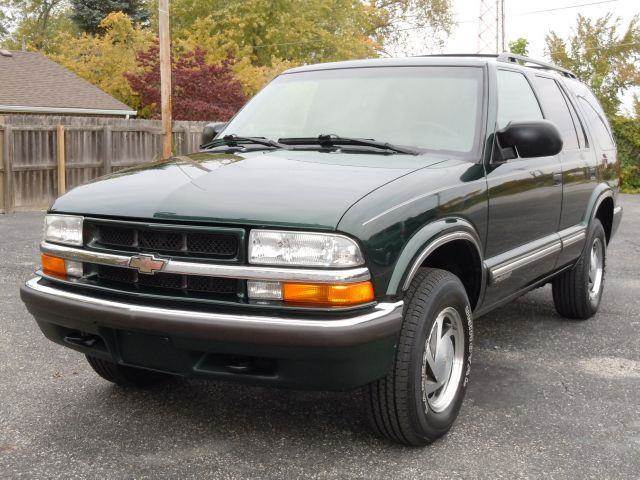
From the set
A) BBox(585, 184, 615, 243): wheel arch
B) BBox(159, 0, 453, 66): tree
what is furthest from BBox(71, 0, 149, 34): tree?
BBox(585, 184, 615, 243): wheel arch

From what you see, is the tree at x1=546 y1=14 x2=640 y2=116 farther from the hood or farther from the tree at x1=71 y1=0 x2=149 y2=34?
the hood

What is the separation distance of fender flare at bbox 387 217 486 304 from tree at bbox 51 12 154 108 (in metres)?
27.2

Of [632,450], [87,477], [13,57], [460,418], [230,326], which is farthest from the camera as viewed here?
[13,57]

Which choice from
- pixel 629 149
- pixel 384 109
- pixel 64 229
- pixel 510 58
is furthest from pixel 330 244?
pixel 629 149

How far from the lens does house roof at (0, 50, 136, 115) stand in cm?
2428

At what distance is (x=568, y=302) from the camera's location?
5.98 m

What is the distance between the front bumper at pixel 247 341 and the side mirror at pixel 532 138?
1.41m

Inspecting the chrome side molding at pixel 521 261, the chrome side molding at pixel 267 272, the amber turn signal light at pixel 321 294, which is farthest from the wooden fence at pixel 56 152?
the amber turn signal light at pixel 321 294

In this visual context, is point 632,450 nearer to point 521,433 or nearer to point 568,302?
point 521,433

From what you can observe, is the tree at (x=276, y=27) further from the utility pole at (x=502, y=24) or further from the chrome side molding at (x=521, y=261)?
the chrome side molding at (x=521, y=261)

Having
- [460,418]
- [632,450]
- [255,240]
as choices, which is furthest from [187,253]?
[632,450]

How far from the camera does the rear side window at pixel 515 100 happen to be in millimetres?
4533

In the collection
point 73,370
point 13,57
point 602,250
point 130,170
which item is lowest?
point 73,370

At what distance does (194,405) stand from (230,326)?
49.7 inches
